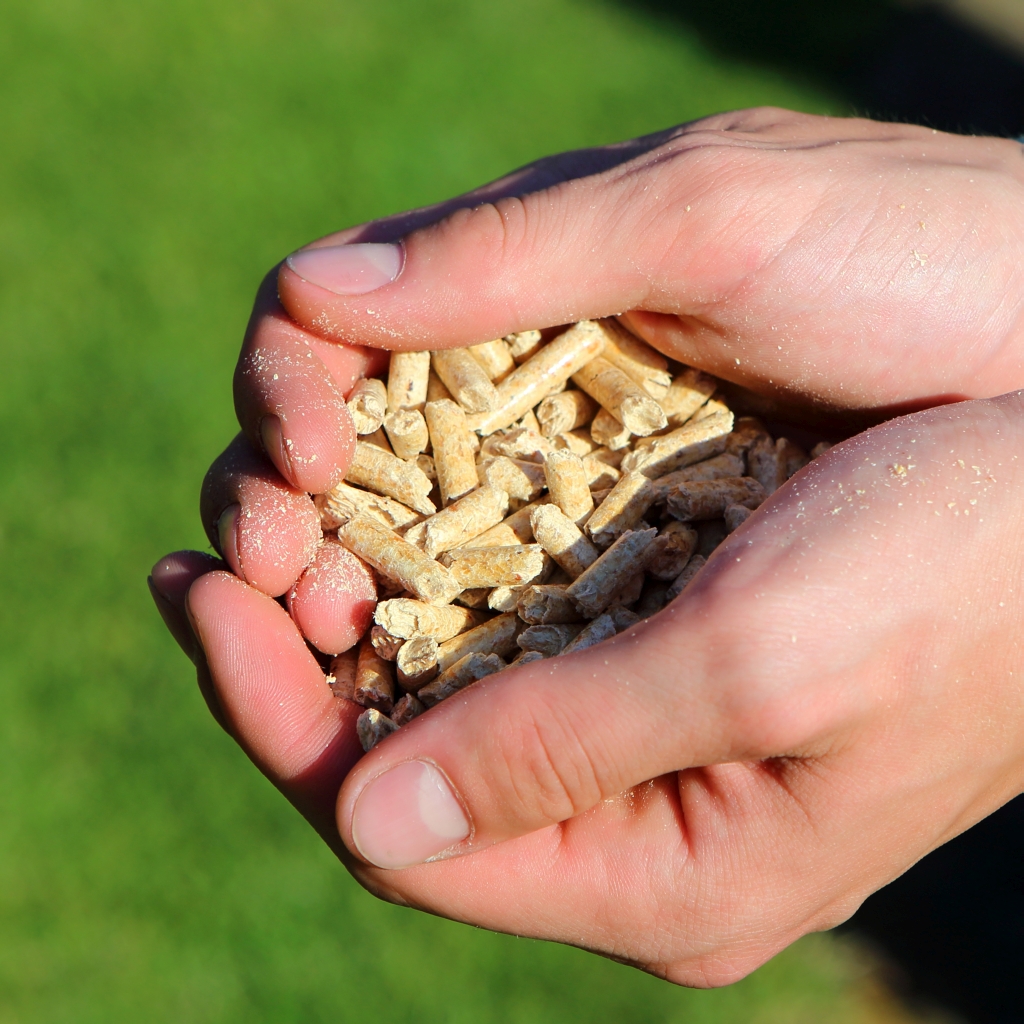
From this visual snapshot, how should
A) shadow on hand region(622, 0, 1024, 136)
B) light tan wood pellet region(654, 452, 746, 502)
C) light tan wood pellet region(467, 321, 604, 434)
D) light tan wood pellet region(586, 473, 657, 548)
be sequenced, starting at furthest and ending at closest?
shadow on hand region(622, 0, 1024, 136) < light tan wood pellet region(467, 321, 604, 434) < light tan wood pellet region(654, 452, 746, 502) < light tan wood pellet region(586, 473, 657, 548)

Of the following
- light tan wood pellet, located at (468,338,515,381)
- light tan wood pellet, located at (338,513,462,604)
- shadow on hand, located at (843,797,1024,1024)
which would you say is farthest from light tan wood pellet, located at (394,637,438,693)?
shadow on hand, located at (843,797,1024,1024)

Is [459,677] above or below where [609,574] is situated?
below

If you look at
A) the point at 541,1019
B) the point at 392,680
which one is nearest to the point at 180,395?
the point at 541,1019

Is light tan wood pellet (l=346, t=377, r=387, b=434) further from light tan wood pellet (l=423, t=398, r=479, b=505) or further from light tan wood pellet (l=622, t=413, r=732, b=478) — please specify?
light tan wood pellet (l=622, t=413, r=732, b=478)

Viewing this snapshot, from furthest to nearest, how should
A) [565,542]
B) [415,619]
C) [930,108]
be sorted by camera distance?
[930,108] → [565,542] → [415,619]

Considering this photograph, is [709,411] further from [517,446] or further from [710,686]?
[710,686]

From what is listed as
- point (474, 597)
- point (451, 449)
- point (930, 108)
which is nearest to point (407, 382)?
point (451, 449)

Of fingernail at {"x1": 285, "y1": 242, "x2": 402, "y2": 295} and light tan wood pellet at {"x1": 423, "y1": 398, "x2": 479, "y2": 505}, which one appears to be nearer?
fingernail at {"x1": 285, "y1": 242, "x2": 402, "y2": 295}

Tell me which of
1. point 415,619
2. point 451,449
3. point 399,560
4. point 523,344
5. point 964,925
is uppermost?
point 523,344
